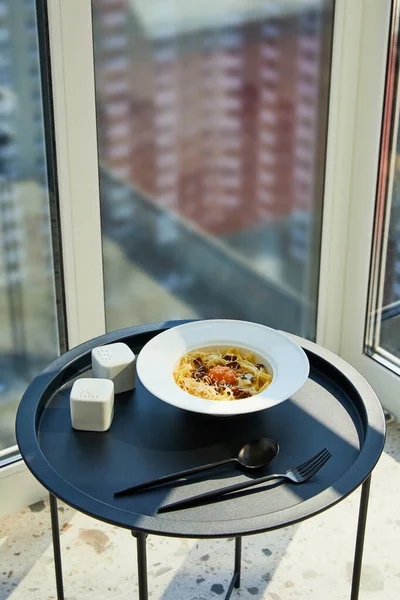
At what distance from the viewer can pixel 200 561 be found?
1.84m

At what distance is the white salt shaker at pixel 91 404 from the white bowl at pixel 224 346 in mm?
73

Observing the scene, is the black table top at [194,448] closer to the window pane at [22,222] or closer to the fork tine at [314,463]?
the fork tine at [314,463]

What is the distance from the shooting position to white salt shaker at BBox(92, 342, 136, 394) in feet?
4.78

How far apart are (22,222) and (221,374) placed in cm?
68

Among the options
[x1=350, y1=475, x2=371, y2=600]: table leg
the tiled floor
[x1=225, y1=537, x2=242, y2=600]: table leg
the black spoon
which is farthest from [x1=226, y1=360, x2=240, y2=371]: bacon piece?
the tiled floor

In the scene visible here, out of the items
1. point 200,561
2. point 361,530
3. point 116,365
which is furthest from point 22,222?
point 361,530

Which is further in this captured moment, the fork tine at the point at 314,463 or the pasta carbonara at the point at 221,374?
the pasta carbonara at the point at 221,374

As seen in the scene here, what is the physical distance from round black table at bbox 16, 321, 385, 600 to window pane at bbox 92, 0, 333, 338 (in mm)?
530

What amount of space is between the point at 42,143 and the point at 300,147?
81cm

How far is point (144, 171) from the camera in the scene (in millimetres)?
1981

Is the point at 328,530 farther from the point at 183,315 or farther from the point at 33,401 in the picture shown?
the point at 33,401

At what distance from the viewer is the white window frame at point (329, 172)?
69.2 inches

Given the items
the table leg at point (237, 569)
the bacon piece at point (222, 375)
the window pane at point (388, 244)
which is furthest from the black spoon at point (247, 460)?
the window pane at point (388, 244)

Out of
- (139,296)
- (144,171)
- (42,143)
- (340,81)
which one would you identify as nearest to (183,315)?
(139,296)
